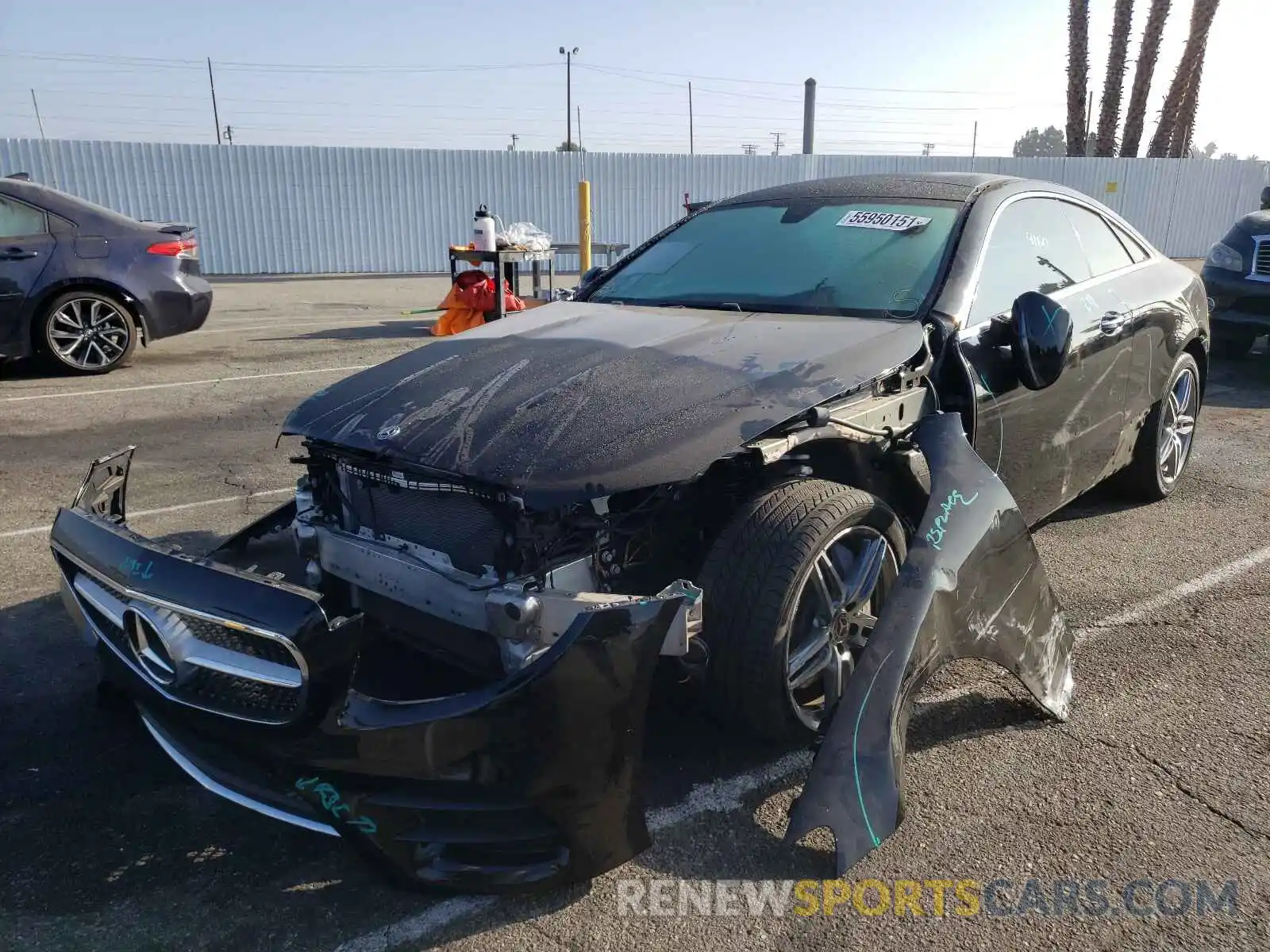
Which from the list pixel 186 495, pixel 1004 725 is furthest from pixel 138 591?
pixel 186 495

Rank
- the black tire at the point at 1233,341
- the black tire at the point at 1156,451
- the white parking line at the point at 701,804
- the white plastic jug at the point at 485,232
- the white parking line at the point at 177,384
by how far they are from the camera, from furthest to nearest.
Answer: the white plastic jug at the point at 485,232 < the black tire at the point at 1233,341 < the white parking line at the point at 177,384 < the black tire at the point at 1156,451 < the white parking line at the point at 701,804

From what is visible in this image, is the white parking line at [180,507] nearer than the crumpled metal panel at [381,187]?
Yes

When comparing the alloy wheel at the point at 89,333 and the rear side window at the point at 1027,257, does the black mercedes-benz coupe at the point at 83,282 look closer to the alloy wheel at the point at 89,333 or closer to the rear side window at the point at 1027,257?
the alloy wheel at the point at 89,333

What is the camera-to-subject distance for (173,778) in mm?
2807

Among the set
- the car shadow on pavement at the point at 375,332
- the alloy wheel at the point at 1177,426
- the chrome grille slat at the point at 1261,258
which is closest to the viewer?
the alloy wheel at the point at 1177,426

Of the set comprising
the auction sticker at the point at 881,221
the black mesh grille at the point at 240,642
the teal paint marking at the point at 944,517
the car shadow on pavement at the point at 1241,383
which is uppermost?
the auction sticker at the point at 881,221

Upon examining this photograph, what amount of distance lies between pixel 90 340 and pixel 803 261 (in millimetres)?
7527

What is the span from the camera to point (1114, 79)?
24.8 m

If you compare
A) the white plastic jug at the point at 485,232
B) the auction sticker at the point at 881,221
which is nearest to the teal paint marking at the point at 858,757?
the auction sticker at the point at 881,221

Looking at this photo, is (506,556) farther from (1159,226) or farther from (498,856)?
(1159,226)

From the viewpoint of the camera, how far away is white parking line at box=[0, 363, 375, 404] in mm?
7902

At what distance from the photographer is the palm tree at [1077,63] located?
24.3 metres

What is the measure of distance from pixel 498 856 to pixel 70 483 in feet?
15.2

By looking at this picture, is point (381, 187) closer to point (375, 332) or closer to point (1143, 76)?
point (375, 332)
